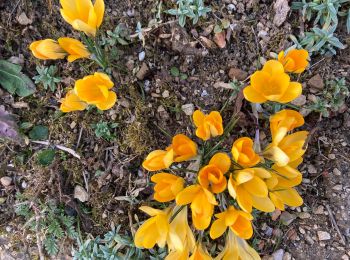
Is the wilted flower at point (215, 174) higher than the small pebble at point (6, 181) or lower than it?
higher

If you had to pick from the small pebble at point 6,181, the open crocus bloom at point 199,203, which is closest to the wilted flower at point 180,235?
the open crocus bloom at point 199,203

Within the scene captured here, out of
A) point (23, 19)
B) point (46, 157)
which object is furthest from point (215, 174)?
point (23, 19)

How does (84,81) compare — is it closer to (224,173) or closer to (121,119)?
(121,119)

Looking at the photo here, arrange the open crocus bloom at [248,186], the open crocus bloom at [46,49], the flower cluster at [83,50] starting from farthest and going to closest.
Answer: the open crocus bloom at [46,49]
the flower cluster at [83,50]
the open crocus bloom at [248,186]

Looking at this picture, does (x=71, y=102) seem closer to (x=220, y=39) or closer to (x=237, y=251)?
(x=220, y=39)

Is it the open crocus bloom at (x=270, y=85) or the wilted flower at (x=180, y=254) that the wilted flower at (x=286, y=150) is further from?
the wilted flower at (x=180, y=254)

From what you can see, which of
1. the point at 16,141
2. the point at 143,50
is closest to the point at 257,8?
the point at 143,50

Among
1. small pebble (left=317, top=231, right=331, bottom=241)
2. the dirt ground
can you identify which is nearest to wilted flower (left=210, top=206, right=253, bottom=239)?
the dirt ground
